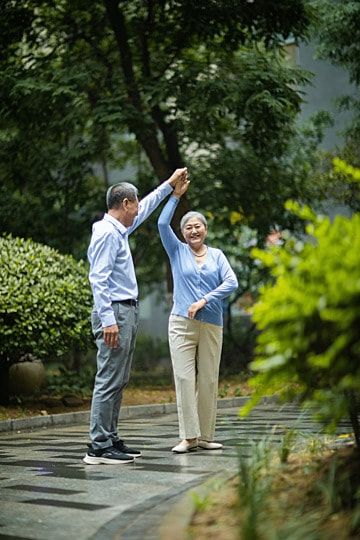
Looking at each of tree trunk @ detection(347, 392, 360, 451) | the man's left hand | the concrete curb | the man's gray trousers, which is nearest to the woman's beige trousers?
the man's gray trousers

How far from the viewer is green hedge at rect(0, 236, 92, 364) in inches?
538

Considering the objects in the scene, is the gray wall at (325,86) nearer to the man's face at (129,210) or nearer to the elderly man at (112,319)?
the man's face at (129,210)

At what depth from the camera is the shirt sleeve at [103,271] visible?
8227 millimetres

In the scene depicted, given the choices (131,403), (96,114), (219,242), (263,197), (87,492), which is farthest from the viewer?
(219,242)

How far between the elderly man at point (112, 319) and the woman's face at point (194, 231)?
27.6 inches

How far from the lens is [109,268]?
837cm

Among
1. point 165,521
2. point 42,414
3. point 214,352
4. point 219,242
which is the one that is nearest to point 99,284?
point 214,352

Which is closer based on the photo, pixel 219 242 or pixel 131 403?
pixel 131 403

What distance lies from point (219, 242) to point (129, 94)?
20.0ft

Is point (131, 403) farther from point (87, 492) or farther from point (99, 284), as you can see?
point (87, 492)

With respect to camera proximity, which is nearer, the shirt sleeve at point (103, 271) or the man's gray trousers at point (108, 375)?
the shirt sleeve at point (103, 271)

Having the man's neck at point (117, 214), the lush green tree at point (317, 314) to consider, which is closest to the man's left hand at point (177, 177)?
the man's neck at point (117, 214)

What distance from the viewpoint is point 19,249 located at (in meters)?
14.6

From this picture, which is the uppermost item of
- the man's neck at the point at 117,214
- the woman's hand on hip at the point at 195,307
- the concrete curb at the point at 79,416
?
the man's neck at the point at 117,214
